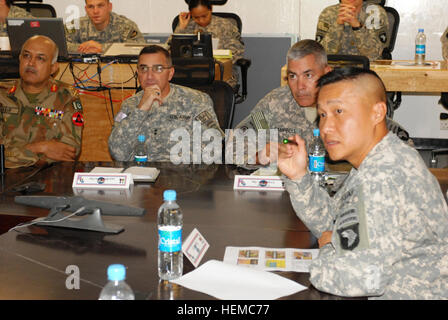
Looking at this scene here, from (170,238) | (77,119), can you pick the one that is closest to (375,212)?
(170,238)

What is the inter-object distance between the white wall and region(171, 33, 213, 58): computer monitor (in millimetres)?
2247

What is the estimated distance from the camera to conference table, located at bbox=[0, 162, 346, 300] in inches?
60.7

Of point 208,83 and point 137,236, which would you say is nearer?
point 137,236

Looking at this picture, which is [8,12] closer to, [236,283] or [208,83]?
[208,83]

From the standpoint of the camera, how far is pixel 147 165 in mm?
2998

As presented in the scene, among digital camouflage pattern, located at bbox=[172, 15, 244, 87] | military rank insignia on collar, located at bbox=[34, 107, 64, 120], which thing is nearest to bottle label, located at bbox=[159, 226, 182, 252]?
military rank insignia on collar, located at bbox=[34, 107, 64, 120]

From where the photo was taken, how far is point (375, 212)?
58.8 inches

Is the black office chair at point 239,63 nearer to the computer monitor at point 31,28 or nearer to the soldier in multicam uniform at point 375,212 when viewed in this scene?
the computer monitor at point 31,28

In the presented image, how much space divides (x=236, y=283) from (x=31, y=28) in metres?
3.75

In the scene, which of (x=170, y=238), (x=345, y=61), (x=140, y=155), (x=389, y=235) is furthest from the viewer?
(x=345, y=61)

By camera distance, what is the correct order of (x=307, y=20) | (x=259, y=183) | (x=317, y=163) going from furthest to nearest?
1. (x=307, y=20)
2. (x=317, y=163)
3. (x=259, y=183)

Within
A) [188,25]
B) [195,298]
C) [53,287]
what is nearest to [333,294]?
[195,298]

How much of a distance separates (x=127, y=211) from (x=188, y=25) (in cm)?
471

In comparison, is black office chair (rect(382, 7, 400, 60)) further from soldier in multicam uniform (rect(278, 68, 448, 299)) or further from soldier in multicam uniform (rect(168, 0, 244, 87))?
soldier in multicam uniform (rect(278, 68, 448, 299))
